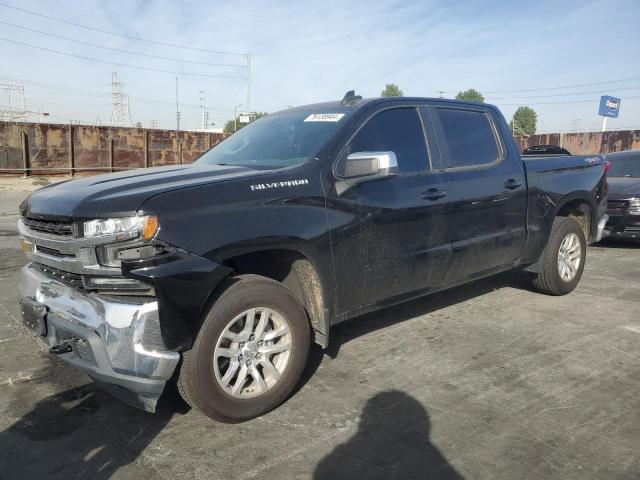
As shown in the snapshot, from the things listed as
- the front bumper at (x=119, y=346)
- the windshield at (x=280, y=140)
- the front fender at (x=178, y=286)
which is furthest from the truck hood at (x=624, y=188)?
the front bumper at (x=119, y=346)

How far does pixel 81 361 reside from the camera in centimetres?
283

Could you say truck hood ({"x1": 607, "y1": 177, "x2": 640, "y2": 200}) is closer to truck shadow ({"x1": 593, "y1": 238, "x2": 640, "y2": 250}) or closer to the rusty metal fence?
truck shadow ({"x1": 593, "y1": 238, "x2": 640, "y2": 250})

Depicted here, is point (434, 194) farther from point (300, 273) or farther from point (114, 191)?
point (114, 191)

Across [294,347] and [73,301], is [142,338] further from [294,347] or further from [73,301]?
[294,347]

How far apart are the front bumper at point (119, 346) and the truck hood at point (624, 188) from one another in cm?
787

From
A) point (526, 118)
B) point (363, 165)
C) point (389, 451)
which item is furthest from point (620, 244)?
point (526, 118)

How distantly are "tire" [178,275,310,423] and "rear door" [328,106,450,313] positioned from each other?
1.53 ft

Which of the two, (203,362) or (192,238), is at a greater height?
(192,238)

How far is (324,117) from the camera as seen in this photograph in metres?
3.85

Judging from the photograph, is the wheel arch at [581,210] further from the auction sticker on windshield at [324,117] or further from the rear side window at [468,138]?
the auction sticker on windshield at [324,117]

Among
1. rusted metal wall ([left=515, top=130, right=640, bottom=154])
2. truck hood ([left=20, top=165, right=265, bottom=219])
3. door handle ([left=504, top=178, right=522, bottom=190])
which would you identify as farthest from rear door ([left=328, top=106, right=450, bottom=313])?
rusted metal wall ([left=515, top=130, right=640, bottom=154])

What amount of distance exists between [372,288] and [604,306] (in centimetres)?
296

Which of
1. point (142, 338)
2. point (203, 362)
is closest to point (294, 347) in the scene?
point (203, 362)

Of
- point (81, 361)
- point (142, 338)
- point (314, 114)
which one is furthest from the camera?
point (314, 114)
